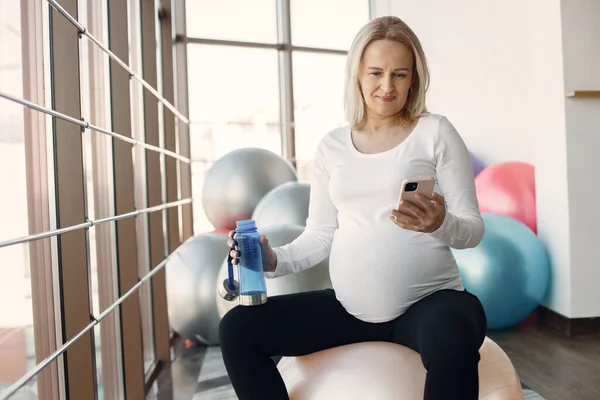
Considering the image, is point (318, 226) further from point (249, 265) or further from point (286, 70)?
point (286, 70)

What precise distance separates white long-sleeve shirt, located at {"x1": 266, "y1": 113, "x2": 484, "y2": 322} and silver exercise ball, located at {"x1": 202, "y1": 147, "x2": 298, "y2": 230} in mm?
1631

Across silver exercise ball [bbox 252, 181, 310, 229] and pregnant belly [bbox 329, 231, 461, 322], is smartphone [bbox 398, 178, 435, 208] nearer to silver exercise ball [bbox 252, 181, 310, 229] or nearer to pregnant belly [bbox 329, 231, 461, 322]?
pregnant belly [bbox 329, 231, 461, 322]

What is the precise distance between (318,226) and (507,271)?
140 cm

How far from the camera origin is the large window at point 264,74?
393 cm

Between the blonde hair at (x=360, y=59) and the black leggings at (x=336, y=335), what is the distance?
41 centimetres

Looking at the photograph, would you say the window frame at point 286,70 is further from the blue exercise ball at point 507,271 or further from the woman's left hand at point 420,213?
the woman's left hand at point 420,213

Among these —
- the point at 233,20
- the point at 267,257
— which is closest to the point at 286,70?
the point at 233,20

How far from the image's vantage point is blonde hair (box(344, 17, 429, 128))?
110 cm

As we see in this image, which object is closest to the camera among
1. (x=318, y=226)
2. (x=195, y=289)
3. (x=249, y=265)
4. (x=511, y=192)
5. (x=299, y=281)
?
(x=249, y=265)

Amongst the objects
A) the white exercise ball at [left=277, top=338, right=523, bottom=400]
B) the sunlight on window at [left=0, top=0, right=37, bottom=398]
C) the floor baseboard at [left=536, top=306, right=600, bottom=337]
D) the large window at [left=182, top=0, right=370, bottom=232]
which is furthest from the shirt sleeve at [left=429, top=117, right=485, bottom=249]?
the large window at [left=182, top=0, right=370, bottom=232]

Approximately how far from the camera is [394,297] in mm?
1046

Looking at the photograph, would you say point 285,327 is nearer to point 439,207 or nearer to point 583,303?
point 439,207

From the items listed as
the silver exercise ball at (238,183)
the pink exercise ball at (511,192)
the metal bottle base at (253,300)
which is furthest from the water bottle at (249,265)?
the pink exercise ball at (511,192)

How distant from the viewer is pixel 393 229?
1050mm
